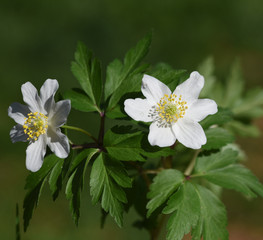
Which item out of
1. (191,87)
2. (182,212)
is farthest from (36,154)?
(191,87)

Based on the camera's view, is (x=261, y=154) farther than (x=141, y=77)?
Yes

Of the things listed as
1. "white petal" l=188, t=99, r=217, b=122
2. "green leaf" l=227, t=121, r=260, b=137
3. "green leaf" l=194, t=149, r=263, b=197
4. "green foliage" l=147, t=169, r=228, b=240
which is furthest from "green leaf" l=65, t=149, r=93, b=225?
"green leaf" l=227, t=121, r=260, b=137

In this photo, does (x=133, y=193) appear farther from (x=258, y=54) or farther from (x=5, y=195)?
(x=258, y=54)

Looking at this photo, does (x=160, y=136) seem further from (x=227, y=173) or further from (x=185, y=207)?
(x=227, y=173)

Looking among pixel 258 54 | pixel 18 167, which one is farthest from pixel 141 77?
pixel 258 54

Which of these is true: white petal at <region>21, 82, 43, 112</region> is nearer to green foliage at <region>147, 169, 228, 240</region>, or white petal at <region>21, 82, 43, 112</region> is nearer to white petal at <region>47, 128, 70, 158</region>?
white petal at <region>47, 128, 70, 158</region>

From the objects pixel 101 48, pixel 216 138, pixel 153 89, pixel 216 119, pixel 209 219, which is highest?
pixel 153 89
